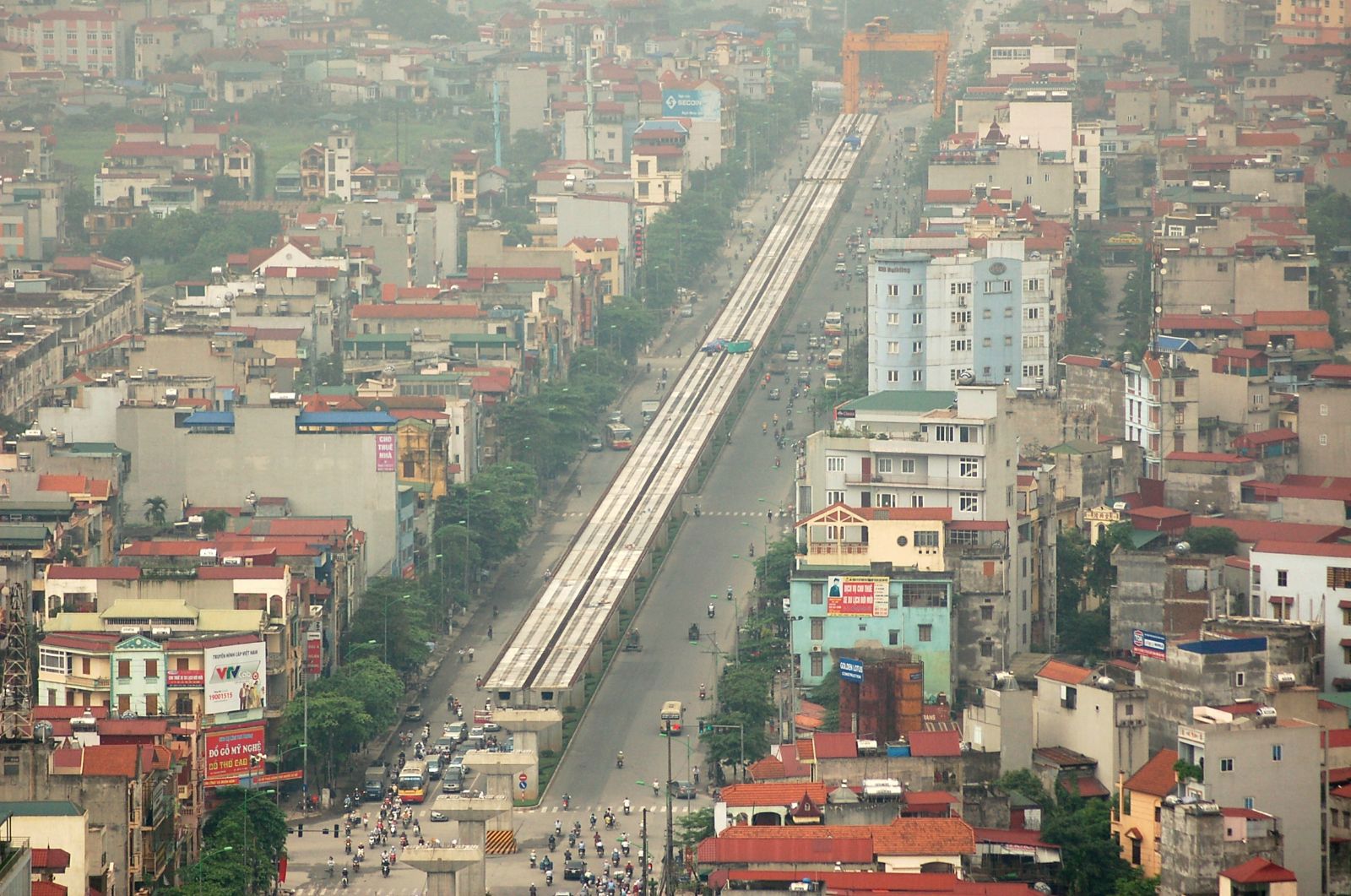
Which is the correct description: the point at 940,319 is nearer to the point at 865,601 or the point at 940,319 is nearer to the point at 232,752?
the point at 865,601

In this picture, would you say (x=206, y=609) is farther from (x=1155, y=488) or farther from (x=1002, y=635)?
(x=1155, y=488)

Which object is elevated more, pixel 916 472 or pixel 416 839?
pixel 916 472

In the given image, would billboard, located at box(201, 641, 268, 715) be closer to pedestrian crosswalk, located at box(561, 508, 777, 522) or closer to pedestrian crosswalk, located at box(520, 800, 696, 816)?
pedestrian crosswalk, located at box(520, 800, 696, 816)

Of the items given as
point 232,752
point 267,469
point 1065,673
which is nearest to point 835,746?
point 1065,673

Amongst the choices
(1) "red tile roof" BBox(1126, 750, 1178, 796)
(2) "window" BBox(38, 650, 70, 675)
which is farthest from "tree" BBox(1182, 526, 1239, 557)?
(2) "window" BBox(38, 650, 70, 675)

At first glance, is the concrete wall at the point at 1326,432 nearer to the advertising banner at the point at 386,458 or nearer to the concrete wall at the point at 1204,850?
the advertising banner at the point at 386,458

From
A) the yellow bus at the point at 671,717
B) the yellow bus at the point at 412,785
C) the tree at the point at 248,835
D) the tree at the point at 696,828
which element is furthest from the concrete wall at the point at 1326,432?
the tree at the point at 248,835

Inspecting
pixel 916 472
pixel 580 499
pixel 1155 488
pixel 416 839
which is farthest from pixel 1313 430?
pixel 416 839
